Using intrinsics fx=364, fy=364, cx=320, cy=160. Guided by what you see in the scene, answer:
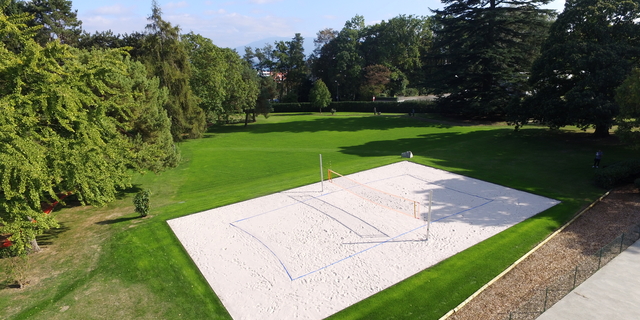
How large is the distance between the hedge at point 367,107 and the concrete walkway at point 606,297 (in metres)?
45.4

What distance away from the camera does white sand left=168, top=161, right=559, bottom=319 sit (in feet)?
39.3

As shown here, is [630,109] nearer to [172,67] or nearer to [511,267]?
[511,267]

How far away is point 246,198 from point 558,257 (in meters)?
15.1

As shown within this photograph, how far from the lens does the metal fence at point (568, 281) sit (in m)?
10.3

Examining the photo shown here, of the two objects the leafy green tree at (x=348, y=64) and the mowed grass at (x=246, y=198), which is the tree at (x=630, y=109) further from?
the leafy green tree at (x=348, y=64)

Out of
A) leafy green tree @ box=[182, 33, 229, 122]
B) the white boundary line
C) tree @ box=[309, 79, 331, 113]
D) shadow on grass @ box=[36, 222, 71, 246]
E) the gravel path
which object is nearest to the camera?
the white boundary line

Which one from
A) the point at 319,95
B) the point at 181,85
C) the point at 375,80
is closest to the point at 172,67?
the point at 181,85

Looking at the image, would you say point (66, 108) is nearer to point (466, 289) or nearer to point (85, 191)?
point (85, 191)

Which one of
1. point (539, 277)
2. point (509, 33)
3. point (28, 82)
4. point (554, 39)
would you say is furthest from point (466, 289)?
point (509, 33)

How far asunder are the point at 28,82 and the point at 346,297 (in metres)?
13.8

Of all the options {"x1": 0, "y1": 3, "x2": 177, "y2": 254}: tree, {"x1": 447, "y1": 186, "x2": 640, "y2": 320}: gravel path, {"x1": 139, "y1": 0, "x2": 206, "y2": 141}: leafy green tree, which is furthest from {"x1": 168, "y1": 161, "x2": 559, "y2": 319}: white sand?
{"x1": 139, "y1": 0, "x2": 206, "y2": 141}: leafy green tree

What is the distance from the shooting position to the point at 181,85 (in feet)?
117

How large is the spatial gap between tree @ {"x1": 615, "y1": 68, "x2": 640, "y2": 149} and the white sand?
20.9 feet

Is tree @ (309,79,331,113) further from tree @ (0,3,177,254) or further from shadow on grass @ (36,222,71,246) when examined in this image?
shadow on grass @ (36,222,71,246)
